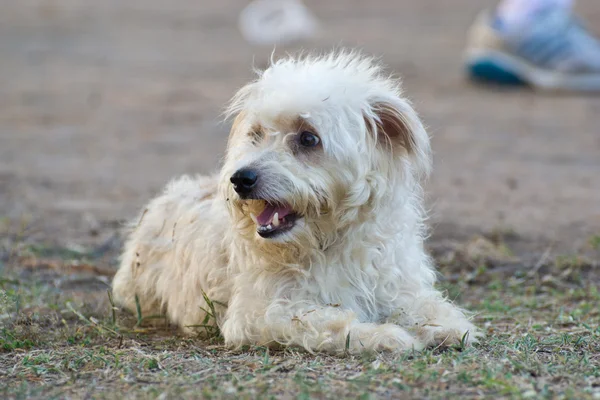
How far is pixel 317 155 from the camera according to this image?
4980mm

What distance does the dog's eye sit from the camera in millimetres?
4973

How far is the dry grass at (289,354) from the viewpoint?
4172 millimetres

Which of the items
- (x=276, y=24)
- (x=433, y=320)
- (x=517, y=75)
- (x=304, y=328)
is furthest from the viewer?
(x=276, y=24)

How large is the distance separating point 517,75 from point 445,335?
36.9ft

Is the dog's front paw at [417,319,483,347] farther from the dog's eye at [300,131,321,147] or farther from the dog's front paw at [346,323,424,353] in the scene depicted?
the dog's eye at [300,131,321,147]

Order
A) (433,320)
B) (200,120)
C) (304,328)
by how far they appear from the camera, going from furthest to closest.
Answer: (200,120) < (433,320) < (304,328)

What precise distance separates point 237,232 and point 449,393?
60.6 inches

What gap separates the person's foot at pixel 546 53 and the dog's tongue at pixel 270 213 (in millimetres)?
10843

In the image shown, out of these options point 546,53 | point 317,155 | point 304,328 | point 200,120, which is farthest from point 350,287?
point 546,53

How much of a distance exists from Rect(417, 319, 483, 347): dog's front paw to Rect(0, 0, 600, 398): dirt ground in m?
0.82

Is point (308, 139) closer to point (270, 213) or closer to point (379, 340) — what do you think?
point (270, 213)

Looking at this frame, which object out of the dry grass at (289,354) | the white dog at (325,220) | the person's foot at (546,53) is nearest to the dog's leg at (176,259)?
the white dog at (325,220)

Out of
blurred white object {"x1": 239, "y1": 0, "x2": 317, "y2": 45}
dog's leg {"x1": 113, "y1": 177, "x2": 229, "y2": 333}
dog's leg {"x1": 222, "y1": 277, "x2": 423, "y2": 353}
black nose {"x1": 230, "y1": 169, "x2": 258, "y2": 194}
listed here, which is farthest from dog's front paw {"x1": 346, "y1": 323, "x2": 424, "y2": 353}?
blurred white object {"x1": 239, "y1": 0, "x2": 317, "y2": 45}

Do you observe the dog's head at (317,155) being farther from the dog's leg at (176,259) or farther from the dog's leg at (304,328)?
the dog's leg at (176,259)
